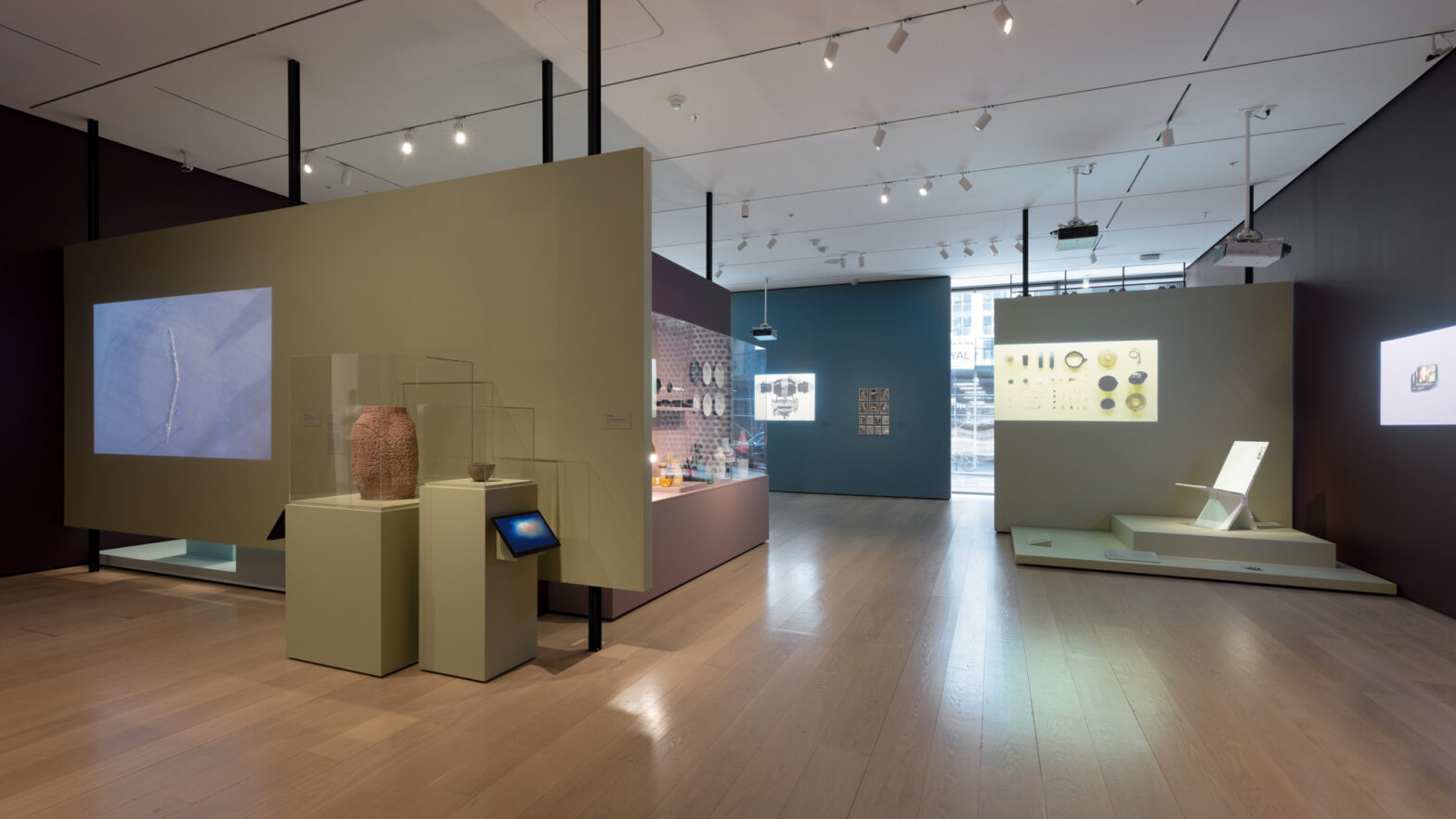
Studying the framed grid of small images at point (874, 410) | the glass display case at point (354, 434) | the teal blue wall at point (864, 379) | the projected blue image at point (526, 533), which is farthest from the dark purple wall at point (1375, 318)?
the glass display case at point (354, 434)

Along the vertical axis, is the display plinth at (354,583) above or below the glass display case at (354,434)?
below

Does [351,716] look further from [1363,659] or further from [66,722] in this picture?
[1363,659]

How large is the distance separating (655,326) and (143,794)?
384 centimetres

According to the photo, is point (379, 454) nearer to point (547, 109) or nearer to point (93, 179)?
point (547, 109)

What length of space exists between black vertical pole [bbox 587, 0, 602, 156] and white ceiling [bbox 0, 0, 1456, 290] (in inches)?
10.4

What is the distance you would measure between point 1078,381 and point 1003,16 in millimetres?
4781

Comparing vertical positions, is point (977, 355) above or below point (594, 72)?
below

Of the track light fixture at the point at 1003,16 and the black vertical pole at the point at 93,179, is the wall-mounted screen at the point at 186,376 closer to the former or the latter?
the black vertical pole at the point at 93,179

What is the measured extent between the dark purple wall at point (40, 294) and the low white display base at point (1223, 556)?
7.64 metres

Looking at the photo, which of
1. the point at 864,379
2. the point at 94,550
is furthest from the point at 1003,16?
the point at 864,379

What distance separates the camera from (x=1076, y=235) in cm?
650

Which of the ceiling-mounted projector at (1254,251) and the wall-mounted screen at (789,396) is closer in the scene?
the ceiling-mounted projector at (1254,251)

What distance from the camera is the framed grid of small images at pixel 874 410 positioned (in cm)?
1126

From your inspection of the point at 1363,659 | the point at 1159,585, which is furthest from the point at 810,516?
the point at 1363,659
